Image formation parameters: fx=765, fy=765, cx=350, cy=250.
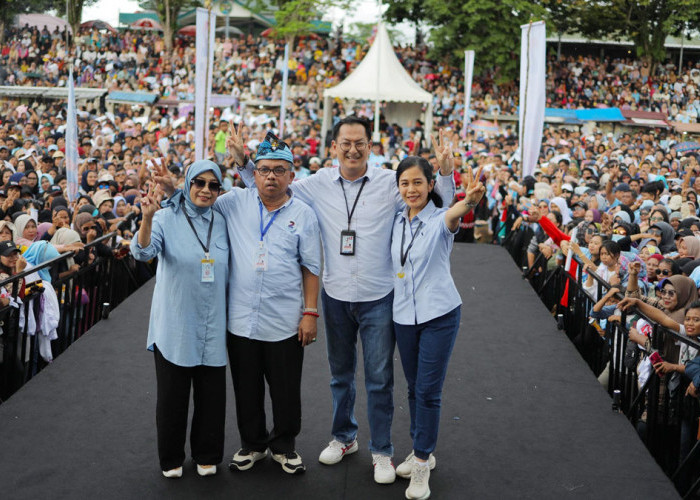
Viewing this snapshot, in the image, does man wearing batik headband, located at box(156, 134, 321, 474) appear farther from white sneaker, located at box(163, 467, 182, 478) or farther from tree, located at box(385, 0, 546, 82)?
tree, located at box(385, 0, 546, 82)

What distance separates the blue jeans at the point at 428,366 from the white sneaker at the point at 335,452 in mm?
481

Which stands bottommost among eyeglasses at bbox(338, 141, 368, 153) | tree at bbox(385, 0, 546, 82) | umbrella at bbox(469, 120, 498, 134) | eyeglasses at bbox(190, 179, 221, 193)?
eyeglasses at bbox(190, 179, 221, 193)

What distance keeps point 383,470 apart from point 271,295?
103 centimetres

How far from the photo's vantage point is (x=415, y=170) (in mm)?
3648

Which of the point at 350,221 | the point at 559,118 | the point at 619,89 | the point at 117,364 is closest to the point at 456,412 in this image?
the point at 350,221

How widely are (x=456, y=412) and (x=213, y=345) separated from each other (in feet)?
5.90

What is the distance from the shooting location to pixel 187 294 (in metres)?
3.66

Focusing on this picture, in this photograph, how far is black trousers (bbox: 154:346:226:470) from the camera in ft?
12.2

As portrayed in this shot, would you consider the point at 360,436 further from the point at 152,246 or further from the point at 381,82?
the point at 381,82

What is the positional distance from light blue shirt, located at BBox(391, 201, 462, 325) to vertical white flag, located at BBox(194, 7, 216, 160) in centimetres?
771

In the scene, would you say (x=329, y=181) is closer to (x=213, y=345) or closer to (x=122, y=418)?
(x=213, y=345)

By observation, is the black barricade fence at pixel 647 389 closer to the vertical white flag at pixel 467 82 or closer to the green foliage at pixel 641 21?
the vertical white flag at pixel 467 82

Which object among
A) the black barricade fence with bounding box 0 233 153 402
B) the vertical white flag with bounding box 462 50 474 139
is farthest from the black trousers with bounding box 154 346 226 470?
the vertical white flag with bounding box 462 50 474 139

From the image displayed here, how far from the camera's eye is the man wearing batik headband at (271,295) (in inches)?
146
